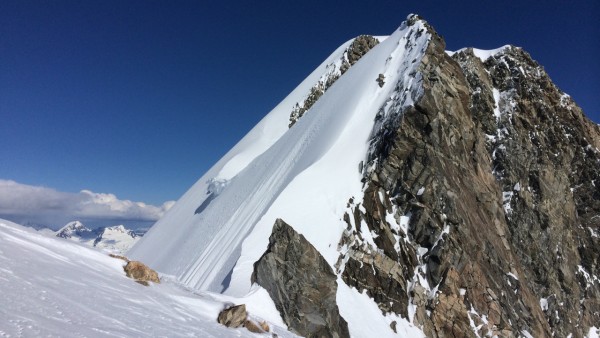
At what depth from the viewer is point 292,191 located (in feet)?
77.0

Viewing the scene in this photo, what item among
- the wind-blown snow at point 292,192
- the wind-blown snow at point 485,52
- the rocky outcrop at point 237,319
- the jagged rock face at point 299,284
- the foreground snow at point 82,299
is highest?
the wind-blown snow at point 485,52

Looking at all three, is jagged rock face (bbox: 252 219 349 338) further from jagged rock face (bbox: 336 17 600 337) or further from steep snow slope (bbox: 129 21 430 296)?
jagged rock face (bbox: 336 17 600 337)

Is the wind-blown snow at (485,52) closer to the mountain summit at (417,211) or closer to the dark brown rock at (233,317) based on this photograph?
the mountain summit at (417,211)

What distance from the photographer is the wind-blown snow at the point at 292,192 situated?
2123cm

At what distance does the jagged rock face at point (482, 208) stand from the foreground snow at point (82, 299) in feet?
39.1

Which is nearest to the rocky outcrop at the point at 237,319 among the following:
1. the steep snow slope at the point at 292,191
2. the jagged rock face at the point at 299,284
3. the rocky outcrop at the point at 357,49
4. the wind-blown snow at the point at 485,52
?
the jagged rock face at the point at 299,284

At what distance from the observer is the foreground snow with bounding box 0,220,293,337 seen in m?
6.41

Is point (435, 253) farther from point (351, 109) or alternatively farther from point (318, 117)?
point (318, 117)

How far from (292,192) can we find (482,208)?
49.2ft

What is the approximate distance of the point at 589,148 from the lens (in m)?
43.0

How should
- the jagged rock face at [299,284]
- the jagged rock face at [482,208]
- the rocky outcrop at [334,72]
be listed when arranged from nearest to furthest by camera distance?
the jagged rock face at [299,284]
the jagged rock face at [482,208]
the rocky outcrop at [334,72]

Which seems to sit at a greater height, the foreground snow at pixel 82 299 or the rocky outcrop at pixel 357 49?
the rocky outcrop at pixel 357 49

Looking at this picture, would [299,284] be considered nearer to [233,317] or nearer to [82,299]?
[233,317]

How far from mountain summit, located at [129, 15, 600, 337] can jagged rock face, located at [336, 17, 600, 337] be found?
123 millimetres
